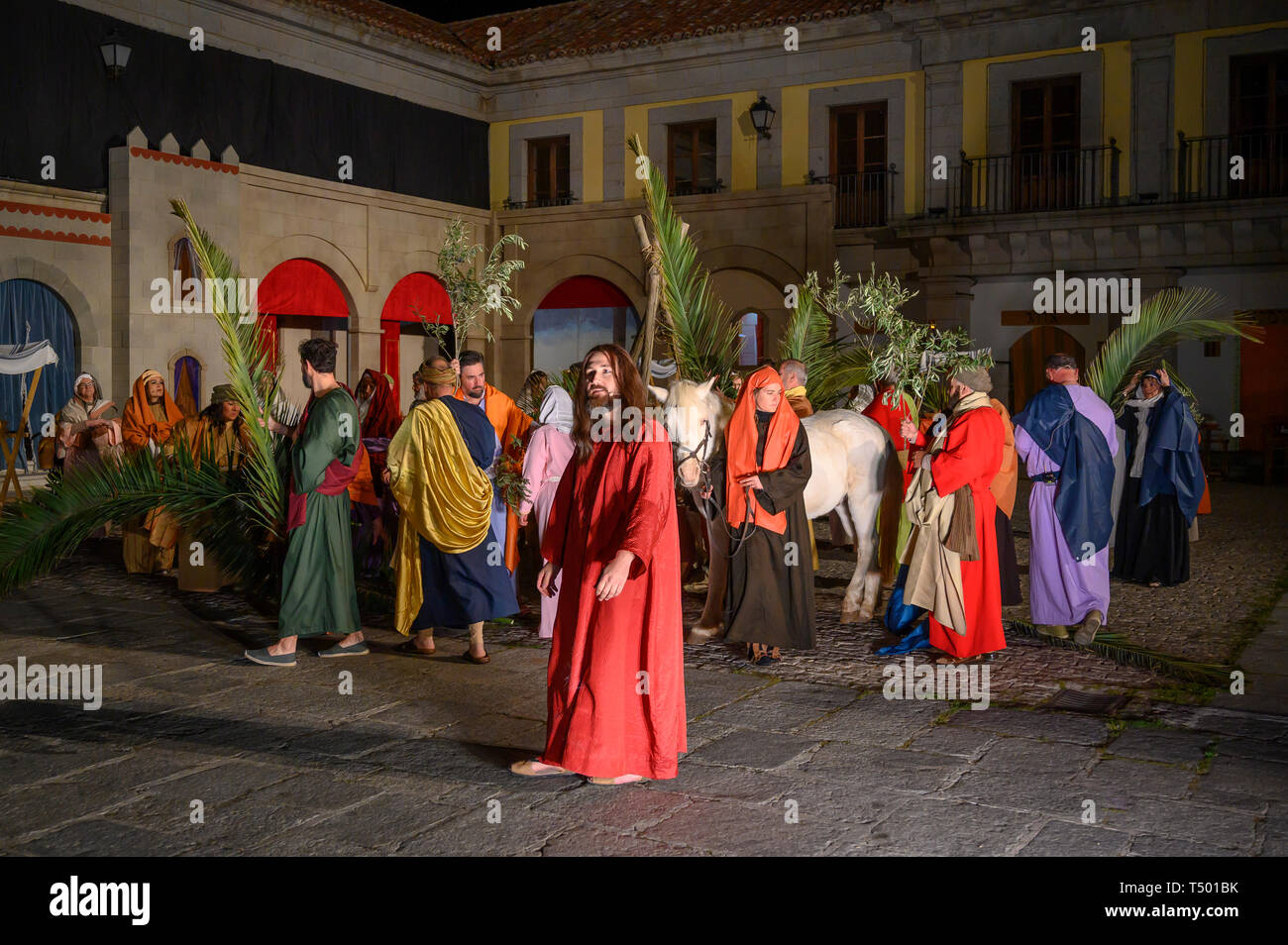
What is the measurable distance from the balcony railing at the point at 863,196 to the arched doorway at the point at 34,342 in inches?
501

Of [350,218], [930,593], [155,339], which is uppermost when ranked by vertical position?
[350,218]

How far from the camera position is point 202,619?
8.16 meters

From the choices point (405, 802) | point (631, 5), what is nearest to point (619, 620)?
point (405, 802)

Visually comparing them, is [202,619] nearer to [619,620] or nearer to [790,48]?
[619,620]

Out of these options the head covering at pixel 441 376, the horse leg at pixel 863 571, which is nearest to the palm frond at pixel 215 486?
the head covering at pixel 441 376

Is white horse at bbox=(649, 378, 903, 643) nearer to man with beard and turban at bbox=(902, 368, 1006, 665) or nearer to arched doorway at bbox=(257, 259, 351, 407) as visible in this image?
man with beard and turban at bbox=(902, 368, 1006, 665)

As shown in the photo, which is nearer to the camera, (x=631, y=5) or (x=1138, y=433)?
(x=1138, y=433)

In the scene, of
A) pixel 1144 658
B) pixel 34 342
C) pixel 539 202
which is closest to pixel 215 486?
pixel 1144 658

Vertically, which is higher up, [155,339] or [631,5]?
[631,5]

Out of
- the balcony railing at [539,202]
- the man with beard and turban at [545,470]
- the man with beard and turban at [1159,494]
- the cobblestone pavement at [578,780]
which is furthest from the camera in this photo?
the balcony railing at [539,202]

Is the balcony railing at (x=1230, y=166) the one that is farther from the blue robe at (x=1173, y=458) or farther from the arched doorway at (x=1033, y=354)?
the blue robe at (x=1173, y=458)

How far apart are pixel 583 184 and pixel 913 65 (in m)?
6.58

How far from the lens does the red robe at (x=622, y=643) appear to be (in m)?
4.56

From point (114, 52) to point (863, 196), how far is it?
12393mm
